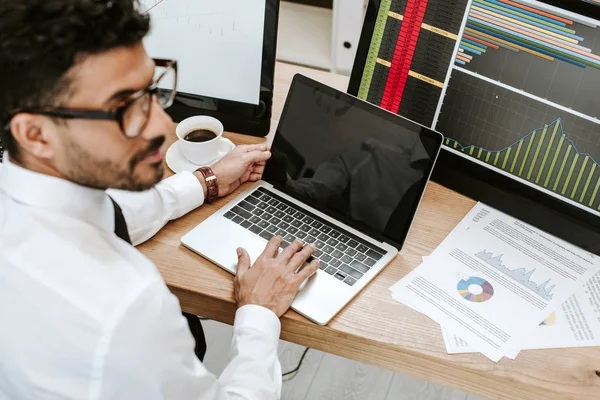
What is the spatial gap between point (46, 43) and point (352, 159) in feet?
1.91

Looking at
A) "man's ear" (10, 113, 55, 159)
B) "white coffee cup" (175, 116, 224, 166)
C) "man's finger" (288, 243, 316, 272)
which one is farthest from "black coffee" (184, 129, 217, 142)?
"man's ear" (10, 113, 55, 159)

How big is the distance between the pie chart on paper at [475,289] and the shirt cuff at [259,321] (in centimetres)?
32

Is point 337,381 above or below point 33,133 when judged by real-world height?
below

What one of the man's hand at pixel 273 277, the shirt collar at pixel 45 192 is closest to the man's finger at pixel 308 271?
the man's hand at pixel 273 277

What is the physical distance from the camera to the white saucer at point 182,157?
131cm

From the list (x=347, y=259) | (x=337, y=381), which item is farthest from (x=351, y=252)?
(x=337, y=381)

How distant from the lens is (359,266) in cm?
111

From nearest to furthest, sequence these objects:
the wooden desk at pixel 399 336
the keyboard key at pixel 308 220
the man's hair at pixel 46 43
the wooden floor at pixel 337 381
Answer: the man's hair at pixel 46 43
the wooden desk at pixel 399 336
the keyboard key at pixel 308 220
the wooden floor at pixel 337 381

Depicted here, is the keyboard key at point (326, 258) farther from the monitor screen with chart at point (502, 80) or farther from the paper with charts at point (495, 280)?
the monitor screen with chart at point (502, 80)

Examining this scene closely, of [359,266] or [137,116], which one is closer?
[137,116]

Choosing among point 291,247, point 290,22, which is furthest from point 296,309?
point 290,22

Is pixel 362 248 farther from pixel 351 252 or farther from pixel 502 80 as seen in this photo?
pixel 502 80

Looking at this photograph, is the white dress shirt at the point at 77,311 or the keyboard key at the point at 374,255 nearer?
the white dress shirt at the point at 77,311

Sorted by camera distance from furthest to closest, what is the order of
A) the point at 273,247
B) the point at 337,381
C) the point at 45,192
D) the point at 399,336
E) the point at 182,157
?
the point at 337,381
the point at 182,157
the point at 273,247
the point at 399,336
the point at 45,192
